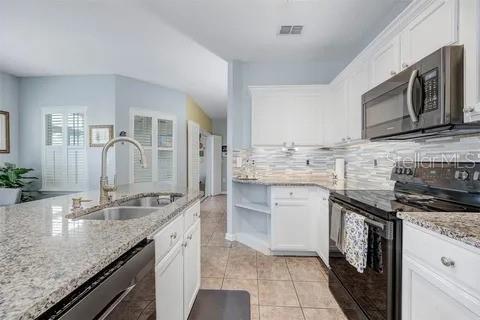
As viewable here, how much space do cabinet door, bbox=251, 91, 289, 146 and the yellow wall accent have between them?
277 cm

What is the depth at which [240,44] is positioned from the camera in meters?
3.33

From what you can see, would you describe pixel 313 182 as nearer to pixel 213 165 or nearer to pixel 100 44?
pixel 100 44

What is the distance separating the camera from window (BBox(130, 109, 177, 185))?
5.07 m

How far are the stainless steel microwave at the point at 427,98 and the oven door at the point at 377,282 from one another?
24.5 inches

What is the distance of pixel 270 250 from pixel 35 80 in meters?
5.16

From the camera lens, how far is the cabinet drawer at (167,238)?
1188 millimetres

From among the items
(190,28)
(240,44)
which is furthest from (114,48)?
(240,44)

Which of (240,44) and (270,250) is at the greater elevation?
(240,44)

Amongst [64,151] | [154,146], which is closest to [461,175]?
[154,146]

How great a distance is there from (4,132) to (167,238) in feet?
16.4

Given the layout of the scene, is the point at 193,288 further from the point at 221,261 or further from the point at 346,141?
the point at 346,141

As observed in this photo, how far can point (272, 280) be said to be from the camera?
2.57 meters

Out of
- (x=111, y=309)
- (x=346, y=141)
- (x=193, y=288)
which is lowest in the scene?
(x=193, y=288)

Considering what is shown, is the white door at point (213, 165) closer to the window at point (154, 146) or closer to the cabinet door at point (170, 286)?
the window at point (154, 146)
